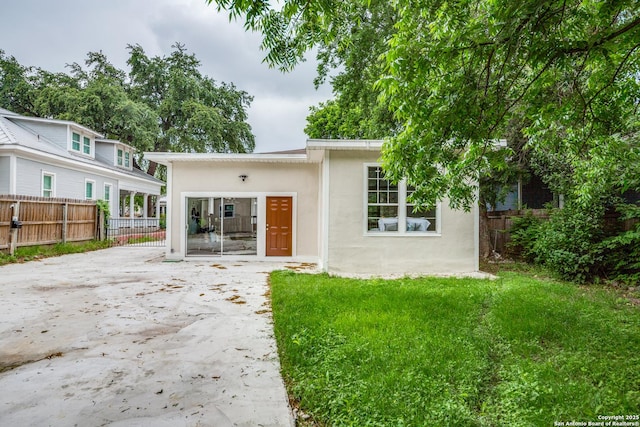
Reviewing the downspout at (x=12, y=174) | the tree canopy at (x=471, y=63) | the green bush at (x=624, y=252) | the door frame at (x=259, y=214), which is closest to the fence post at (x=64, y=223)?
the downspout at (x=12, y=174)

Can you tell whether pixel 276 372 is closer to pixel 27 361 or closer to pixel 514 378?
pixel 514 378

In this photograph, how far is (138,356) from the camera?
3.33 m

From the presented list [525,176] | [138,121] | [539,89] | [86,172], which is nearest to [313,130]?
[138,121]

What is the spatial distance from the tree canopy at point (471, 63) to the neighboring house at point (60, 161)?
13.2 m

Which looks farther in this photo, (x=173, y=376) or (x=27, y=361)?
(x=27, y=361)

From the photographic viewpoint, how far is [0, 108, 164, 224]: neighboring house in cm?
1200

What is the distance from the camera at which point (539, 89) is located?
3.95 m

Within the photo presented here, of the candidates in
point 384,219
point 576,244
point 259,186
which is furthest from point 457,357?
point 259,186

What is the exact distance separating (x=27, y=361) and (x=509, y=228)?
34.9 feet

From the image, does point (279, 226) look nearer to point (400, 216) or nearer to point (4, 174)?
point (400, 216)

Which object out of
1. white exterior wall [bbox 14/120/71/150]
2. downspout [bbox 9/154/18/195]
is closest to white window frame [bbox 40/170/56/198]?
downspout [bbox 9/154/18/195]

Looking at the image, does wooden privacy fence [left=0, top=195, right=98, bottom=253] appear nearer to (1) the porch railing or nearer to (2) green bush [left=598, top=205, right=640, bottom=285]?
(1) the porch railing

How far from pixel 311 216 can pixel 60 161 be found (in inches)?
Result: 417

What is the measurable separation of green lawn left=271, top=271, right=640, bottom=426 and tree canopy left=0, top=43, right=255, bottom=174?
21.7m
